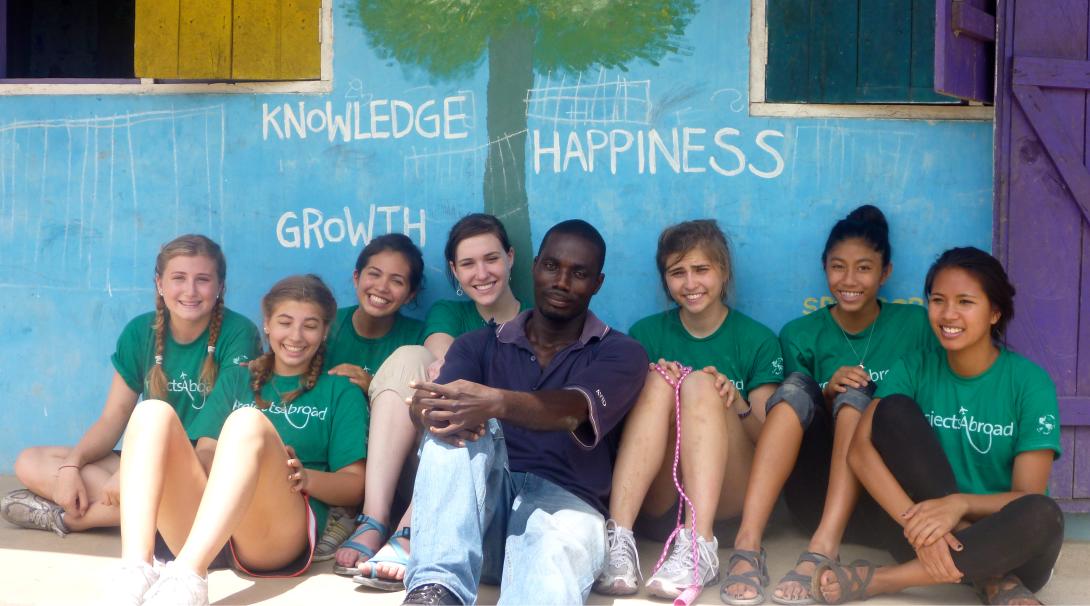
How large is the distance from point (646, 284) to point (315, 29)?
1.75m

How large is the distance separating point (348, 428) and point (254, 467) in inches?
29.0

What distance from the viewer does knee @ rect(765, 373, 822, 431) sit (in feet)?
12.2

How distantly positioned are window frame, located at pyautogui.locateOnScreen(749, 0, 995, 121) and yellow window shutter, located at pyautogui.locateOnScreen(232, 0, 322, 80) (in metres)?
1.81

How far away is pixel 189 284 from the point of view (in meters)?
4.20

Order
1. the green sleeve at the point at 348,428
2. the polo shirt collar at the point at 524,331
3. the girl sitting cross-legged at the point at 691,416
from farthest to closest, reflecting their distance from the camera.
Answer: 1. the green sleeve at the point at 348,428
2. the polo shirt collar at the point at 524,331
3. the girl sitting cross-legged at the point at 691,416

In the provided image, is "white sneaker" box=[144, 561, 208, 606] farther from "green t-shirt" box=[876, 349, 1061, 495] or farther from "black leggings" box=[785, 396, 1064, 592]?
"green t-shirt" box=[876, 349, 1061, 495]

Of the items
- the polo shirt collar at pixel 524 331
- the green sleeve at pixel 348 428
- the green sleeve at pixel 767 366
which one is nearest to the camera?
the polo shirt collar at pixel 524 331

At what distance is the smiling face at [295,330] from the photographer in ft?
12.8

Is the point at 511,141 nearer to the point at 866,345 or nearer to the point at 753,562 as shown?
the point at 866,345

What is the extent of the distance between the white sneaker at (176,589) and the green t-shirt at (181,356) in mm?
1352

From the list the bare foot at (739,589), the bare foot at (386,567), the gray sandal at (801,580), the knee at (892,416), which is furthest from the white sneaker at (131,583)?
the knee at (892,416)

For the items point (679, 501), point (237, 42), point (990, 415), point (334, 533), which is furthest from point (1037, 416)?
point (237, 42)

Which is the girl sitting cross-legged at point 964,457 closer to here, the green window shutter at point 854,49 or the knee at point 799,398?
the knee at point 799,398

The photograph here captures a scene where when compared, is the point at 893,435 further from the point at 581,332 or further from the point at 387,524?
the point at 387,524
